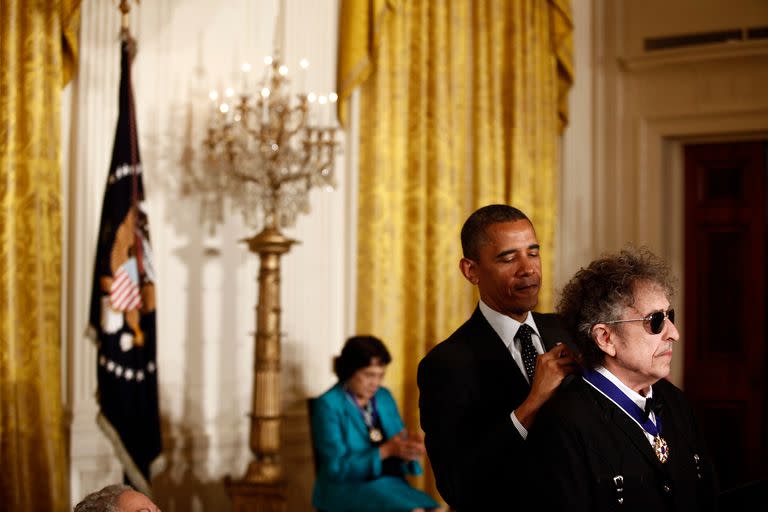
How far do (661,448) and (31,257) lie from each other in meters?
3.41

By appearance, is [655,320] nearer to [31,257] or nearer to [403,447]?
[403,447]

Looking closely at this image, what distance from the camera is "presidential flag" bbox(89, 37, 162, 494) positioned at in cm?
478

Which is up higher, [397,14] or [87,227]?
[397,14]

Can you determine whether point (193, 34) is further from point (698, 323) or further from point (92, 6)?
point (698, 323)

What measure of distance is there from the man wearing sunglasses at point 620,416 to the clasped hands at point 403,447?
8.57ft

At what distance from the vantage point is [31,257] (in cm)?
474

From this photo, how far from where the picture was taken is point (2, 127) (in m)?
4.70

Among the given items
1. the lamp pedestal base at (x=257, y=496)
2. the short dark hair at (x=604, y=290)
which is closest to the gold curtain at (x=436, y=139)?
the lamp pedestal base at (x=257, y=496)

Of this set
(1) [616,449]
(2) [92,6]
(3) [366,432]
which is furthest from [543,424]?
(2) [92,6]

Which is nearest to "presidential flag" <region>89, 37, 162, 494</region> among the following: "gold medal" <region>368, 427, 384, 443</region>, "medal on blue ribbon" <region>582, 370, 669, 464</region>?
"gold medal" <region>368, 427, 384, 443</region>

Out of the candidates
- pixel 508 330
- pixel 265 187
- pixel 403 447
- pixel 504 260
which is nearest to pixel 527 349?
pixel 508 330

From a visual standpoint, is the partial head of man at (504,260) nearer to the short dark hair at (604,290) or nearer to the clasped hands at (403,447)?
the short dark hair at (604,290)

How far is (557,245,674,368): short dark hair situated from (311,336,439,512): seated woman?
268cm

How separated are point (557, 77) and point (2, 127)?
14.9 feet
